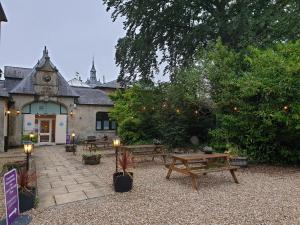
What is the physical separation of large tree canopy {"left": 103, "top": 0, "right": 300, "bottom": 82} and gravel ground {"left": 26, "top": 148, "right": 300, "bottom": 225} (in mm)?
8954

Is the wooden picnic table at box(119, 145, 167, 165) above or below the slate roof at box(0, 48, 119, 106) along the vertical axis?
below

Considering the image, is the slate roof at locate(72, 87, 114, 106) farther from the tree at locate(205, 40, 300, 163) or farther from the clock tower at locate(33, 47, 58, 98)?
the tree at locate(205, 40, 300, 163)

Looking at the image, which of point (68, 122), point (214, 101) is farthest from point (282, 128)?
point (68, 122)

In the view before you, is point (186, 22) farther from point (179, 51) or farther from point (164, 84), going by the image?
point (164, 84)

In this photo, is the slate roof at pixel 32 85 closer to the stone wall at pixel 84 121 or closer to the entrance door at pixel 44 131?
the stone wall at pixel 84 121

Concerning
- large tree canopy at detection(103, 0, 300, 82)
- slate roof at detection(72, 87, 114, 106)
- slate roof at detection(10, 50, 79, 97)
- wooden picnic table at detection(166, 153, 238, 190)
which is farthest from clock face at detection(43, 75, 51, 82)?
wooden picnic table at detection(166, 153, 238, 190)

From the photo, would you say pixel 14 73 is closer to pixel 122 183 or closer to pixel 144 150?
pixel 144 150

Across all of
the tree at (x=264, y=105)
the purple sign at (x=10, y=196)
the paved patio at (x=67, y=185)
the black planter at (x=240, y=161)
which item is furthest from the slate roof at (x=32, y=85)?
the purple sign at (x=10, y=196)

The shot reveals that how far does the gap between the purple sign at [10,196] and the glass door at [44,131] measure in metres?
17.2

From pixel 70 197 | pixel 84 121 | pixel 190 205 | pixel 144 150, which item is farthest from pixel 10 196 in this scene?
pixel 84 121

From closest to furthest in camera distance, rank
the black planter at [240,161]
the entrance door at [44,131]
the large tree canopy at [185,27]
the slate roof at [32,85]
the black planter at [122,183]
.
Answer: the black planter at [122,183], the black planter at [240,161], the large tree canopy at [185,27], the slate roof at [32,85], the entrance door at [44,131]

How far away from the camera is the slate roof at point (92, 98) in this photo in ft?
74.0

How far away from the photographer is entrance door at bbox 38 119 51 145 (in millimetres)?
20734

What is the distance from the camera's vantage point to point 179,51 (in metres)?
17.0
